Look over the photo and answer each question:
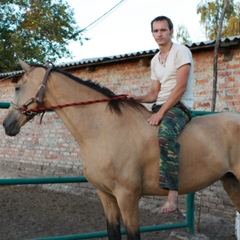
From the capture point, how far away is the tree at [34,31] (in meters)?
17.9

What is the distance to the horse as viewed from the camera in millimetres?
2762

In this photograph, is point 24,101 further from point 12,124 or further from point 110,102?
point 110,102

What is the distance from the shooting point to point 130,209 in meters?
2.81

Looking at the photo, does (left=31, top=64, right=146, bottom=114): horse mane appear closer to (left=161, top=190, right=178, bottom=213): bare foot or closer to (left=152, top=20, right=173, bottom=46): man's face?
(left=152, top=20, right=173, bottom=46): man's face

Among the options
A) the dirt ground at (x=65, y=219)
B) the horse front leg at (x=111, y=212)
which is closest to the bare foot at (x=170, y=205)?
the horse front leg at (x=111, y=212)

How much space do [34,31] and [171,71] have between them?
666 inches

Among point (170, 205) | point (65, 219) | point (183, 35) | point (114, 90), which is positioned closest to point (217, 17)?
point (183, 35)

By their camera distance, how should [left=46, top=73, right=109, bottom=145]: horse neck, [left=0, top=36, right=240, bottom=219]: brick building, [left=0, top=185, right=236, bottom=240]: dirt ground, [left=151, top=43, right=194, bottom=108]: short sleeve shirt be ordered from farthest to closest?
[left=0, top=36, right=240, bottom=219]: brick building < [left=0, top=185, right=236, bottom=240]: dirt ground < [left=151, top=43, right=194, bottom=108]: short sleeve shirt < [left=46, top=73, right=109, bottom=145]: horse neck

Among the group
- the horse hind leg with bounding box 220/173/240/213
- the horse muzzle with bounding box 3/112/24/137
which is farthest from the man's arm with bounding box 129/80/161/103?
the horse muzzle with bounding box 3/112/24/137

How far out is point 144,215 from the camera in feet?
20.8

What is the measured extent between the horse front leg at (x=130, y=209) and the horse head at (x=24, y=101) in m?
0.91

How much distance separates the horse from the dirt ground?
6.84 feet

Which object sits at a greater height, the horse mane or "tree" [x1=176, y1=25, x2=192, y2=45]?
"tree" [x1=176, y1=25, x2=192, y2=45]

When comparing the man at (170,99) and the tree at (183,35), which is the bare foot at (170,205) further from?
the tree at (183,35)
